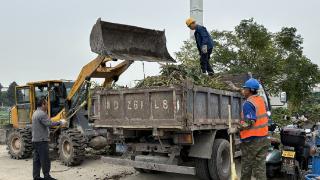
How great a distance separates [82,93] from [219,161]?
5540mm

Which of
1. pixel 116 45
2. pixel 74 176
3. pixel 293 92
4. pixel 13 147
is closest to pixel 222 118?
pixel 116 45

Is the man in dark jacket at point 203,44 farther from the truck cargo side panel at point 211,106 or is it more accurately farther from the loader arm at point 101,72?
the loader arm at point 101,72

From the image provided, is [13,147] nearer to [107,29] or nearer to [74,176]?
[74,176]

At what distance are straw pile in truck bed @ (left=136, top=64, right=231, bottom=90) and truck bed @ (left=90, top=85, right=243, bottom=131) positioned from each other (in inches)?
8.0

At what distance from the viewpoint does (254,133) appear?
6605mm

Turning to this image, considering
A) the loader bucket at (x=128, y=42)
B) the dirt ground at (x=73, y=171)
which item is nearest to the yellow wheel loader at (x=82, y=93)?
the loader bucket at (x=128, y=42)

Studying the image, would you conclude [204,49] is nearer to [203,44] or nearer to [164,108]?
[203,44]

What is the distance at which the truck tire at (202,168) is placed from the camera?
793 centimetres

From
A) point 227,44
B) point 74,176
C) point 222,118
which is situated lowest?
point 74,176

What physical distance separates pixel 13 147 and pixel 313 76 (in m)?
15.8

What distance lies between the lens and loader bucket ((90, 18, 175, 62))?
31.2 ft

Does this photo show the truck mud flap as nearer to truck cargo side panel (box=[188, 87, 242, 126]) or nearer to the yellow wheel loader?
truck cargo side panel (box=[188, 87, 242, 126])

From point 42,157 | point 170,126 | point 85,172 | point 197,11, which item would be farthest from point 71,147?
point 197,11

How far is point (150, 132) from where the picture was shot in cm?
812
